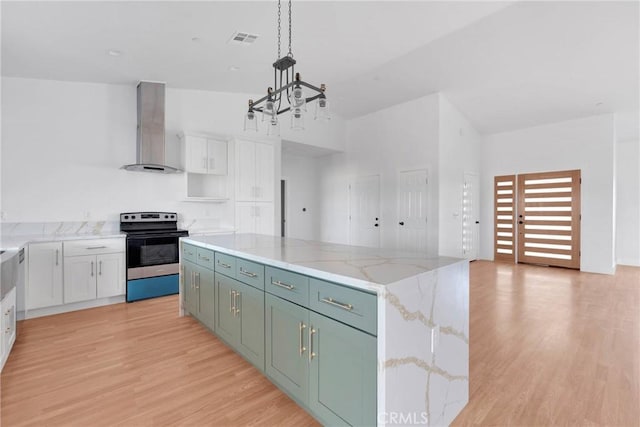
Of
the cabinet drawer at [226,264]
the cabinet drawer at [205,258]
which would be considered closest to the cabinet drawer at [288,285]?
the cabinet drawer at [226,264]

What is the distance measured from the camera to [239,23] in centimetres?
314

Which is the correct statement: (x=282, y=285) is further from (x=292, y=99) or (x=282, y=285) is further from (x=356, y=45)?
(x=356, y=45)

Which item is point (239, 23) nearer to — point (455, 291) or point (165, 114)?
point (165, 114)

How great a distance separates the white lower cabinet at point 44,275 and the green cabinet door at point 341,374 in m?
3.51

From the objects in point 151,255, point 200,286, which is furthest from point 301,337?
point 151,255

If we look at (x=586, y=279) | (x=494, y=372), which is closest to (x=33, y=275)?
(x=494, y=372)

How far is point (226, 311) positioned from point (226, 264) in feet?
1.27

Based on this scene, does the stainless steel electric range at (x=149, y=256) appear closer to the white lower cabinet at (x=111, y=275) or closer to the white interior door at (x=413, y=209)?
the white lower cabinet at (x=111, y=275)

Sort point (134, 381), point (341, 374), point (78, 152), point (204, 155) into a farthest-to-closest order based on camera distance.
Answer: point (204, 155), point (78, 152), point (134, 381), point (341, 374)

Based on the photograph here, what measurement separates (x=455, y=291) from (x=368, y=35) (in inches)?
124

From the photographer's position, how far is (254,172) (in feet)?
17.4

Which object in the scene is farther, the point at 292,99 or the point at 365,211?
the point at 365,211

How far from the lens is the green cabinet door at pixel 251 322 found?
81.2 inches

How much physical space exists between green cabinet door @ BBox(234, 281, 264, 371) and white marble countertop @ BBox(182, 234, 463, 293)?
0.86 ft
